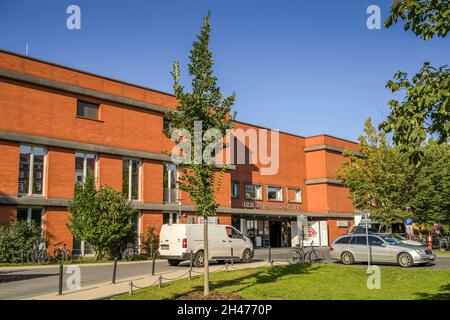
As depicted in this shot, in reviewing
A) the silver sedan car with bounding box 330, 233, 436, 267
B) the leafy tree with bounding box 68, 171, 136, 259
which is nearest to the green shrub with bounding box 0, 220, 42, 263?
the leafy tree with bounding box 68, 171, 136, 259

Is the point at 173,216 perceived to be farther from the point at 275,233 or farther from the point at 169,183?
the point at 275,233

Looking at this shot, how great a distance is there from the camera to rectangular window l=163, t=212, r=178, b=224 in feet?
104

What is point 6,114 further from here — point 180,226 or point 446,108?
point 446,108

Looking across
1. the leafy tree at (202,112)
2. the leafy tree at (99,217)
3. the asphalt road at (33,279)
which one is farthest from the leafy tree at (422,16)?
the leafy tree at (99,217)

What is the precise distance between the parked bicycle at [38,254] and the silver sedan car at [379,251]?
14.3 metres

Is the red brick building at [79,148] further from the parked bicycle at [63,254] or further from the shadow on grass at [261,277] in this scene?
the shadow on grass at [261,277]

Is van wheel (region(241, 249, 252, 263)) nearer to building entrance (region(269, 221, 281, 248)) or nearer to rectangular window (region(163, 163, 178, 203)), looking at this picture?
rectangular window (region(163, 163, 178, 203))

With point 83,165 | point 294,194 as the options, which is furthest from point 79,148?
point 294,194

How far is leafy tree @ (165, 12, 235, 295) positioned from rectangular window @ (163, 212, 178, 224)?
64.3 ft

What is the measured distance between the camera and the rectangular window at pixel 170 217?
31.5 m

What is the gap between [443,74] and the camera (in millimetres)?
7113

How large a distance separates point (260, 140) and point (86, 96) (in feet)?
62.4

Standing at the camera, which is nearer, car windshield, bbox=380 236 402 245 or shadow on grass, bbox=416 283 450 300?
shadow on grass, bbox=416 283 450 300
